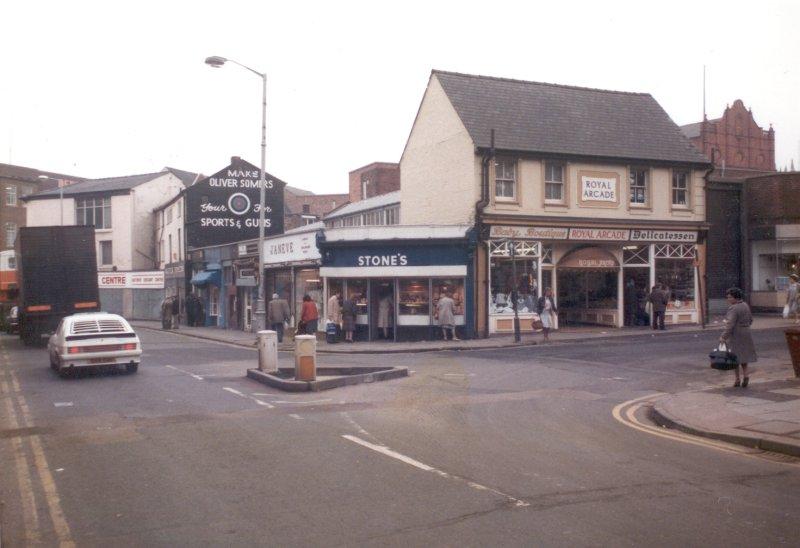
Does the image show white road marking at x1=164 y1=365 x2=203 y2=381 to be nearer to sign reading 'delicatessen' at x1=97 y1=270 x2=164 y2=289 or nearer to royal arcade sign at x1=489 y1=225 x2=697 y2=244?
royal arcade sign at x1=489 y1=225 x2=697 y2=244

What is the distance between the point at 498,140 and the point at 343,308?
8694 mm

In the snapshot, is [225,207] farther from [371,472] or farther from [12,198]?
[371,472]

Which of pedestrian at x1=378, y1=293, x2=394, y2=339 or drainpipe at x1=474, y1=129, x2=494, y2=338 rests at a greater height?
drainpipe at x1=474, y1=129, x2=494, y2=338

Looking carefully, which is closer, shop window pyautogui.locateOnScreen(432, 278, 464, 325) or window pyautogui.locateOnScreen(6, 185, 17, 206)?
shop window pyautogui.locateOnScreen(432, 278, 464, 325)

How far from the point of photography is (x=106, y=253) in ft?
198

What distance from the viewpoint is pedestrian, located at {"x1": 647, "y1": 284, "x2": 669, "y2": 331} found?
2919cm

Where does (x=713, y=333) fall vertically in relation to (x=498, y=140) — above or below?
below

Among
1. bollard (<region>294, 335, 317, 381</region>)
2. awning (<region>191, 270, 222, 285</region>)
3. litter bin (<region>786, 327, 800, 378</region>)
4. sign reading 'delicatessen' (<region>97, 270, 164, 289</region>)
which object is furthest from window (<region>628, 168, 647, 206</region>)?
sign reading 'delicatessen' (<region>97, 270, 164, 289</region>)

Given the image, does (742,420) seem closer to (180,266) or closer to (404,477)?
(404,477)

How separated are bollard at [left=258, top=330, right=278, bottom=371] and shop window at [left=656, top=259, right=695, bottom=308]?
19816mm

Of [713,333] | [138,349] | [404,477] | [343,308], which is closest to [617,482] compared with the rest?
[404,477]

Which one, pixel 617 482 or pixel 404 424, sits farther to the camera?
pixel 404 424

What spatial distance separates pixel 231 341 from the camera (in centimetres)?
3077

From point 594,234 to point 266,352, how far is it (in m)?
17.1
